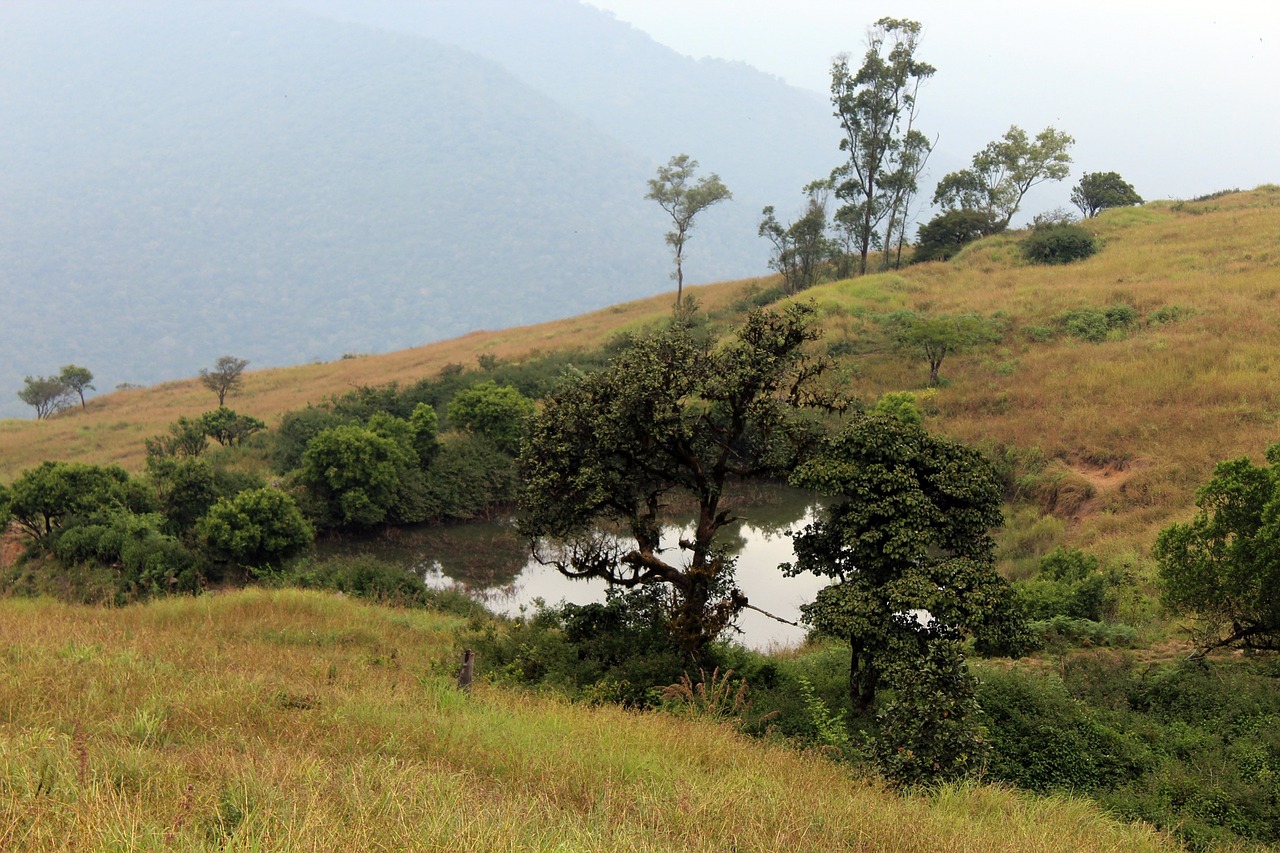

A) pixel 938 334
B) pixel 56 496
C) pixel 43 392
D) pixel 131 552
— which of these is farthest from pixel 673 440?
pixel 43 392

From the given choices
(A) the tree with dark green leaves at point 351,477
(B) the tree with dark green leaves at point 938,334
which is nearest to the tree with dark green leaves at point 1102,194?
(B) the tree with dark green leaves at point 938,334

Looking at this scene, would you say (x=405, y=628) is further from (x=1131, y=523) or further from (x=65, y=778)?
(x=1131, y=523)

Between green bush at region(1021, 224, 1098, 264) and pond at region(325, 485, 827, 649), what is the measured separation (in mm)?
28499

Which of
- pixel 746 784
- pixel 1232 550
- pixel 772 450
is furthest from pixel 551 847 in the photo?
pixel 1232 550

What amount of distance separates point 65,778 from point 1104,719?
471 inches

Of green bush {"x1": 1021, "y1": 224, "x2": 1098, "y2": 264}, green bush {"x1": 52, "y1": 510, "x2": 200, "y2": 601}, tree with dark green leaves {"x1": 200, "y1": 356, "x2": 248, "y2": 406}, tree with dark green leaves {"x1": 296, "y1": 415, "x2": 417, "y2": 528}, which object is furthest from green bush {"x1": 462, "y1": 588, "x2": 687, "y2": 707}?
green bush {"x1": 1021, "y1": 224, "x2": 1098, "y2": 264}

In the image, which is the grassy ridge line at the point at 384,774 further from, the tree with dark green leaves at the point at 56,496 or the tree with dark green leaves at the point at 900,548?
the tree with dark green leaves at the point at 56,496

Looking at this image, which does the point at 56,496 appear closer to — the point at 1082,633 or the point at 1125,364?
the point at 1082,633

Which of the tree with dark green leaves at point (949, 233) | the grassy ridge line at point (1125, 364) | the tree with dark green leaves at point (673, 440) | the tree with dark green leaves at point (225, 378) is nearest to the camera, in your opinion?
the tree with dark green leaves at point (673, 440)

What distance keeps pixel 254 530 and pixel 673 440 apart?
14.0m

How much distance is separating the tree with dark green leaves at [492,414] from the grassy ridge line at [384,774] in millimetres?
22885

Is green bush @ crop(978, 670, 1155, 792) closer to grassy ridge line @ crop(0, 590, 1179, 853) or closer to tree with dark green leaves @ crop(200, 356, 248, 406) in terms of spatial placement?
grassy ridge line @ crop(0, 590, 1179, 853)

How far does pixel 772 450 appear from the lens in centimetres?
1342

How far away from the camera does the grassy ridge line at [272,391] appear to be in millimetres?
44500
